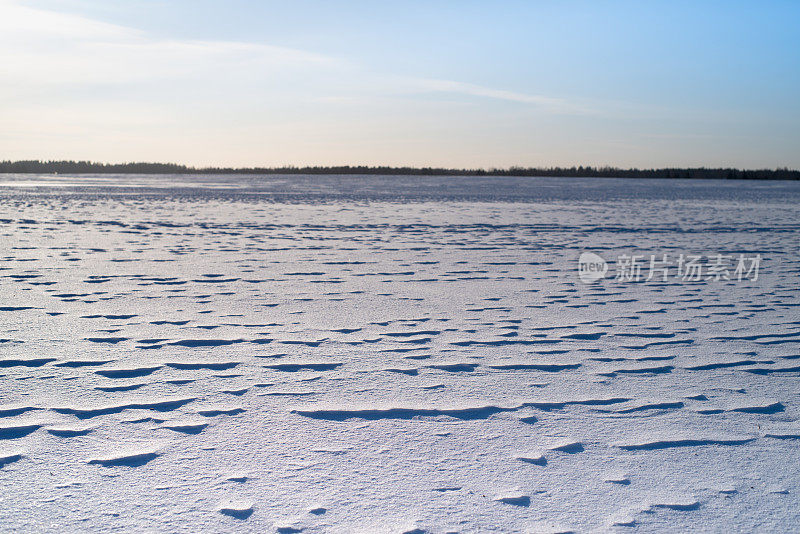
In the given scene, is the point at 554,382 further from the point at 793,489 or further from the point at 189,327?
the point at 189,327

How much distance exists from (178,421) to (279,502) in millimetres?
925

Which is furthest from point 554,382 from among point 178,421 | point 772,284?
point 772,284

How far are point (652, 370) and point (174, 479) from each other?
2.79 meters

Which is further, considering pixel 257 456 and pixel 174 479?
pixel 257 456

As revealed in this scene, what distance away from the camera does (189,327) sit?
4.77 meters

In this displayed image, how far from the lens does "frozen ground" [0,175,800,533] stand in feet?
7.57

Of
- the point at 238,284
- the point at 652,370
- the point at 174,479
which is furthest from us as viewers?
the point at 238,284

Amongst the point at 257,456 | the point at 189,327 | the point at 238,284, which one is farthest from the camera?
the point at 238,284

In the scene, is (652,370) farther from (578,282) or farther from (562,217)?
(562,217)

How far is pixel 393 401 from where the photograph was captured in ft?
10.9

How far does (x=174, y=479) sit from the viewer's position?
8.09 feet

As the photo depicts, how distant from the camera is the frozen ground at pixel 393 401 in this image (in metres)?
2.31

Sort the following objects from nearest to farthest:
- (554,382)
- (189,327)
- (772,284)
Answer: (554,382) → (189,327) → (772,284)

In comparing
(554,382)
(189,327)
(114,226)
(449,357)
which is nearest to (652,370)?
(554,382)
